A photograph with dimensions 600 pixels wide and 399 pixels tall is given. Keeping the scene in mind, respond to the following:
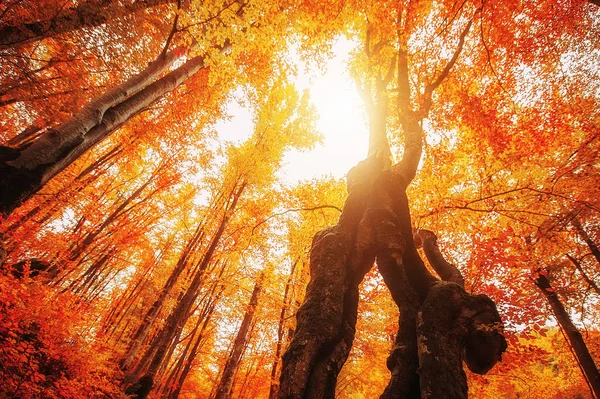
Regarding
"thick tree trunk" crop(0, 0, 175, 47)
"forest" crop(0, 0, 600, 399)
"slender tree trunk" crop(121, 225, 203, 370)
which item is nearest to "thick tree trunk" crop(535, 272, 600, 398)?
"forest" crop(0, 0, 600, 399)

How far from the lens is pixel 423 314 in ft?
8.55

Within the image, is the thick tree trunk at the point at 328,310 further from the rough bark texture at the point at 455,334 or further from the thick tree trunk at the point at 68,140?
the thick tree trunk at the point at 68,140

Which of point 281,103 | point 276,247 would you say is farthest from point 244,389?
point 281,103

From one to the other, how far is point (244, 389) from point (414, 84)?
82.6 ft

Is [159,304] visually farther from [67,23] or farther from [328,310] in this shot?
[328,310]

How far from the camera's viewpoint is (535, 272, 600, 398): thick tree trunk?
26.5 ft

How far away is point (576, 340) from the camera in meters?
8.74

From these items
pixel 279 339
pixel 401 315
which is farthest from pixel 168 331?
pixel 401 315

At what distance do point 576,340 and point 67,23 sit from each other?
17908 millimetres

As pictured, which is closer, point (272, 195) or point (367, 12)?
point (367, 12)

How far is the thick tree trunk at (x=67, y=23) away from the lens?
15.7ft

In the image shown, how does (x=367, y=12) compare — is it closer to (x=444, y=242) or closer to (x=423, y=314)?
(x=423, y=314)

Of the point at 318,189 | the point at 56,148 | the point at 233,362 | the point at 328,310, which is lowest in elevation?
the point at 328,310

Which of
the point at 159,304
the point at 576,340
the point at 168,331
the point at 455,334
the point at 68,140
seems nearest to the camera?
the point at 455,334
